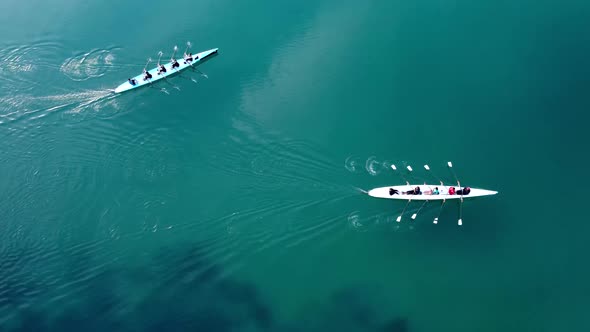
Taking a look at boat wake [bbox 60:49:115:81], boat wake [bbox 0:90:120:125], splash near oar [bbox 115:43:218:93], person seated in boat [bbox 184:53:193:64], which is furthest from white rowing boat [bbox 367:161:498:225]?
boat wake [bbox 60:49:115:81]

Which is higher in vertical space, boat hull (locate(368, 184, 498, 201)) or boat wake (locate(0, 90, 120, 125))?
boat wake (locate(0, 90, 120, 125))

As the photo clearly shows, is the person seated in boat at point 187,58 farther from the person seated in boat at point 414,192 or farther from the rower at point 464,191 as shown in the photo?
the rower at point 464,191

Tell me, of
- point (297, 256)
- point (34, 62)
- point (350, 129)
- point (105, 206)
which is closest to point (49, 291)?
point (105, 206)

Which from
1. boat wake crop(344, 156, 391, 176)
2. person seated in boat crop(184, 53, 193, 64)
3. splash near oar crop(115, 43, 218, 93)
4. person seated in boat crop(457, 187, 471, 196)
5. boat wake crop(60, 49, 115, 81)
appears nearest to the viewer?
person seated in boat crop(457, 187, 471, 196)

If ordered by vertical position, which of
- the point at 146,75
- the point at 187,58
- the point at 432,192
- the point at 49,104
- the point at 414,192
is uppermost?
the point at 49,104

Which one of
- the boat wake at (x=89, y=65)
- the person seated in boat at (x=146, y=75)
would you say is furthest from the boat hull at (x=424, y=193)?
the boat wake at (x=89, y=65)

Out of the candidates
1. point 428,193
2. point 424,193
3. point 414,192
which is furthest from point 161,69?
point 428,193

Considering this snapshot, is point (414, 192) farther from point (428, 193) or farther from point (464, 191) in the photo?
point (464, 191)

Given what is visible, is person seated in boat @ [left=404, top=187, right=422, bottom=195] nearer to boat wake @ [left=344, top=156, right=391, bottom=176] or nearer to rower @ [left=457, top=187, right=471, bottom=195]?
boat wake @ [left=344, top=156, right=391, bottom=176]
